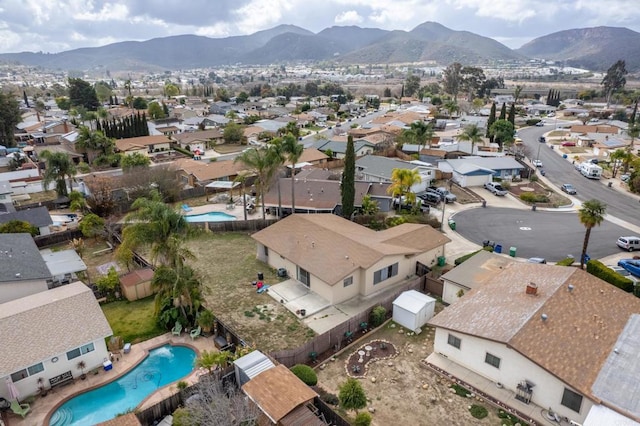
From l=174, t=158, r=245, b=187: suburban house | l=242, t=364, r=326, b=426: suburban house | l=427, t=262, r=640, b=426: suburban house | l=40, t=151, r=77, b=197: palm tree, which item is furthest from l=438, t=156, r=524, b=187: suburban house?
l=40, t=151, r=77, b=197: palm tree

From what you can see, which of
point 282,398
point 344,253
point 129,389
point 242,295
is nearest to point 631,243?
point 344,253

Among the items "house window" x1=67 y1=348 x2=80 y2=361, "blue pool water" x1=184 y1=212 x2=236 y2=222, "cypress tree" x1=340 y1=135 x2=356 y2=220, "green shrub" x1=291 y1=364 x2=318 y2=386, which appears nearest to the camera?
"green shrub" x1=291 y1=364 x2=318 y2=386

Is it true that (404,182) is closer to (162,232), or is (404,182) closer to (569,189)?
(569,189)

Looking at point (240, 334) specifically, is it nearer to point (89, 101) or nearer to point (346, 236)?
point (346, 236)

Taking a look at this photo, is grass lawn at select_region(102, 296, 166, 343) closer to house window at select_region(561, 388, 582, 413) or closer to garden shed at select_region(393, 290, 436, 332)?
garden shed at select_region(393, 290, 436, 332)

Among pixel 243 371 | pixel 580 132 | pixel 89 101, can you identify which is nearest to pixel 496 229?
pixel 243 371
